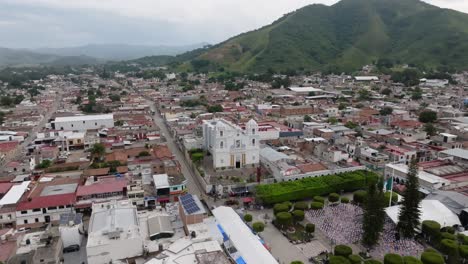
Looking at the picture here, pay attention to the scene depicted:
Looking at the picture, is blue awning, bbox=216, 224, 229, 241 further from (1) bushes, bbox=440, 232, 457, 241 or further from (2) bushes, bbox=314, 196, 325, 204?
(1) bushes, bbox=440, 232, 457, 241

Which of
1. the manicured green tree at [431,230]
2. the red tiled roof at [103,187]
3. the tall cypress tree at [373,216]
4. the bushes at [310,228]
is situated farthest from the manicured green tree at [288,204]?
the red tiled roof at [103,187]

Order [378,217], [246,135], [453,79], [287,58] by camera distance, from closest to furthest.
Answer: [378,217]
[246,135]
[453,79]
[287,58]

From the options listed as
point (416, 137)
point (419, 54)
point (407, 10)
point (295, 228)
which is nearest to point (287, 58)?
point (419, 54)

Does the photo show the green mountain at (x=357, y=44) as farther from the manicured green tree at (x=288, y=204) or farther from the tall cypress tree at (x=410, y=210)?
the tall cypress tree at (x=410, y=210)

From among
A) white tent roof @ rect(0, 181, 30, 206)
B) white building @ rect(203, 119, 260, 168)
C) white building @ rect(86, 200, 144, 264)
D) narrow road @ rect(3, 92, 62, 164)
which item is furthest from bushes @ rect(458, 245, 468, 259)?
narrow road @ rect(3, 92, 62, 164)

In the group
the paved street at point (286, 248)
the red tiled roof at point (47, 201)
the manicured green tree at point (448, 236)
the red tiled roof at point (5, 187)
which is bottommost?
the paved street at point (286, 248)

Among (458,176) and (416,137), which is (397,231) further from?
(416,137)
